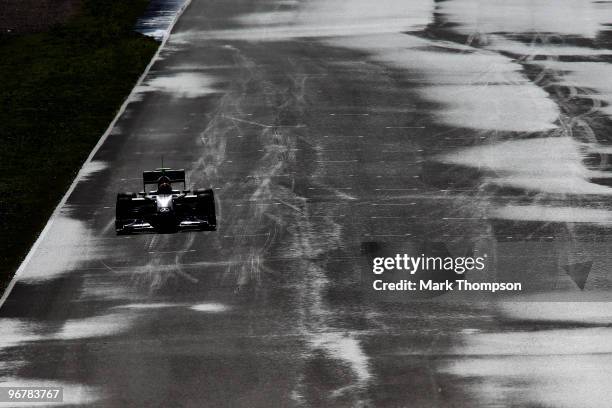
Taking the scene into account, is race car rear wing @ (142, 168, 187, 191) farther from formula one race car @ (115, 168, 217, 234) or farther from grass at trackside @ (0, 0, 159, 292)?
grass at trackside @ (0, 0, 159, 292)

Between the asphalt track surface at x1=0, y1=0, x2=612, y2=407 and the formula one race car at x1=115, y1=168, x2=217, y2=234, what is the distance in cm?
100

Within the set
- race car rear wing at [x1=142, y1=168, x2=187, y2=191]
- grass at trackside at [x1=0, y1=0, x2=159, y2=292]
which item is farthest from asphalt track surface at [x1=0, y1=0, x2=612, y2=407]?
race car rear wing at [x1=142, y1=168, x2=187, y2=191]

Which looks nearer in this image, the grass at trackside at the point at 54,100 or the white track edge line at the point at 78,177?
the white track edge line at the point at 78,177

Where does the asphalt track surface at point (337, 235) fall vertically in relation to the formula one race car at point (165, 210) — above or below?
below

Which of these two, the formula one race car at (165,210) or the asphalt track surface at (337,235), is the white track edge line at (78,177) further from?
the formula one race car at (165,210)

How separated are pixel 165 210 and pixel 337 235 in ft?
13.6

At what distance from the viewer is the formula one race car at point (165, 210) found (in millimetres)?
24250

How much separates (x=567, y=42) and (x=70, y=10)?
2165cm

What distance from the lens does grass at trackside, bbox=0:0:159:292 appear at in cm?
2841

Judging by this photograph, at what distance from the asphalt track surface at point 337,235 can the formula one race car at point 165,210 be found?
998 millimetres

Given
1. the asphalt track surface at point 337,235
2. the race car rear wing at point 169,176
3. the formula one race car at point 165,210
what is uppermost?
the race car rear wing at point 169,176

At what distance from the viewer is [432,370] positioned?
20000mm

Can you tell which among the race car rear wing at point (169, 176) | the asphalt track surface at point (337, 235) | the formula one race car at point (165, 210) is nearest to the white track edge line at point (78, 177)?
the asphalt track surface at point (337, 235)

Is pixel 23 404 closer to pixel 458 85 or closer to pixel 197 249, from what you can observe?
pixel 197 249
